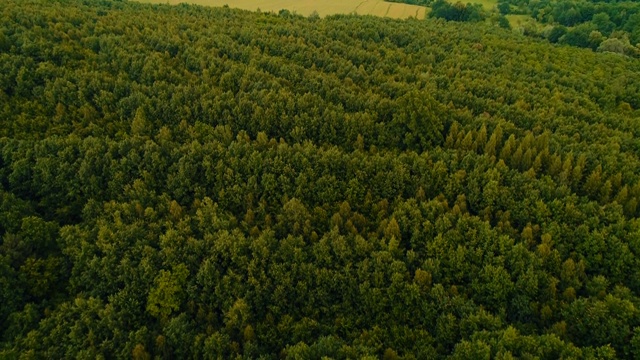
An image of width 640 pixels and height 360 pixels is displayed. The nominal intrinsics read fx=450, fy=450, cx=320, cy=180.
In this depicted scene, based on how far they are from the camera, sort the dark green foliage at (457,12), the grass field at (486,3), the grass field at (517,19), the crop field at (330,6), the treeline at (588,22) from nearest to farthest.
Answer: the treeline at (588,22) < the crop field at (330,6) < the dark green foliage at (457,12) < the grass field at (517,19) < the grass field at (486,3)

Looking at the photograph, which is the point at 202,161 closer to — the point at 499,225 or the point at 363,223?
the point at 363,223

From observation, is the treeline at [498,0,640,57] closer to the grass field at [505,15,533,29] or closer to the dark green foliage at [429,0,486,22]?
the grass field at [505,15,533,29]

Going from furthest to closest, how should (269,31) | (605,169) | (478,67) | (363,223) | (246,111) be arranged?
(269,31) < (478,67) < (246,111) < (605,169) < (363,223)

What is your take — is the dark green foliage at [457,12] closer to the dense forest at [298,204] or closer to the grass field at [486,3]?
the grass field at [486,3]

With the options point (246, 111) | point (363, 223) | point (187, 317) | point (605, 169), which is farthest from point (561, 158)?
point (187, 317)

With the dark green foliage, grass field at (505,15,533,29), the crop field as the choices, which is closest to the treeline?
grass field at (505,15,533,29)

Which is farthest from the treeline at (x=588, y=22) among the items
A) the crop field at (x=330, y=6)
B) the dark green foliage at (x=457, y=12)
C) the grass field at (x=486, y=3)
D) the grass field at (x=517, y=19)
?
the crop field at (x=330, y=6)
